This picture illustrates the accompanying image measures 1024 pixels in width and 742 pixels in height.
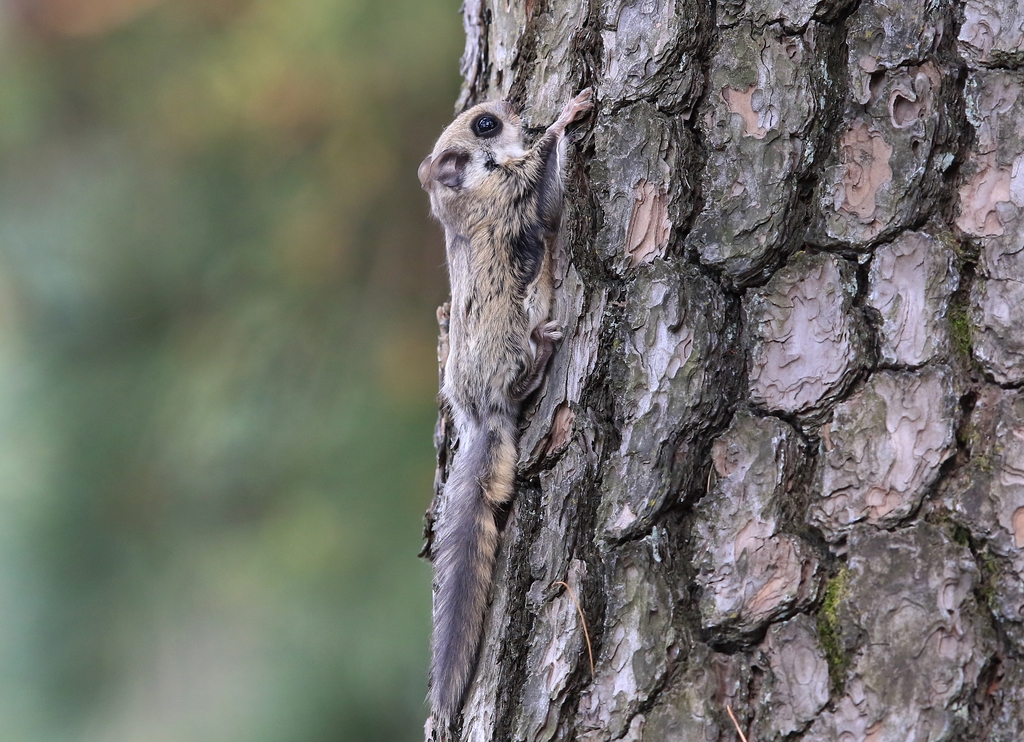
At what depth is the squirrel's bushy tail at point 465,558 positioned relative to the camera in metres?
1.48

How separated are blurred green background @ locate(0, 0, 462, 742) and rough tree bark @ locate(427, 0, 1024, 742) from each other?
4.74 feet

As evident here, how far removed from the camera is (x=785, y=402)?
126 cm

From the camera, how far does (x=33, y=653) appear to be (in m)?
2.84

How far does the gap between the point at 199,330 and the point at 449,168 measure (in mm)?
1134

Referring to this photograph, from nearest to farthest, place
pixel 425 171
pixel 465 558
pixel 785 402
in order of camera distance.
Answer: pixel 785 402
pixel 465 558
pixel 425 171

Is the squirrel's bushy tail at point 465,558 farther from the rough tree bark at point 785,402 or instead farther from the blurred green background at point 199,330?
the blurred green background at point 199,330

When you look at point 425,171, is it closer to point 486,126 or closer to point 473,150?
point 473,150

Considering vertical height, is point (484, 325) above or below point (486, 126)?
below

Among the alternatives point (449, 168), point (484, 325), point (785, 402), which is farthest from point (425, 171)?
point (785, 402)

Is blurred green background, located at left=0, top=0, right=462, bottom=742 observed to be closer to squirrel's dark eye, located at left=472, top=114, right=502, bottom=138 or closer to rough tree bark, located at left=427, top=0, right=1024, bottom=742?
squirrel's dark eye, located at left=472, top=114, right=502, bottom=138

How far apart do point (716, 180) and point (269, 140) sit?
1999mm

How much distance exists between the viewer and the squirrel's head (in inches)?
80.0

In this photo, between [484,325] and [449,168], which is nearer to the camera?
[484,325]

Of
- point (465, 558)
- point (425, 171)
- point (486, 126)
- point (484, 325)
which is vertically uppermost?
point (486, 126)
